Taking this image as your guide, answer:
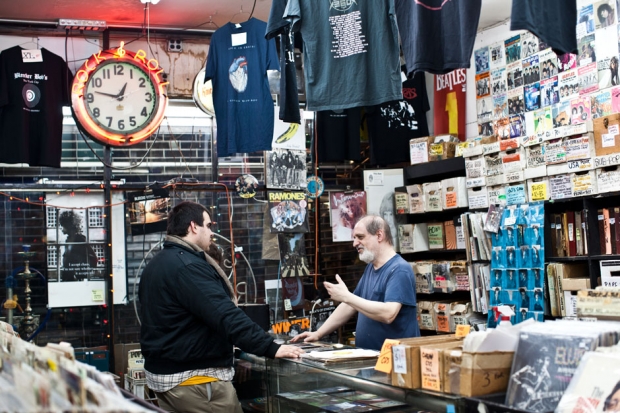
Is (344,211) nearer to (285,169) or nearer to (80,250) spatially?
(285,169)

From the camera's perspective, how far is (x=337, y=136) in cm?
809

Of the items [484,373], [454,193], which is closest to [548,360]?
[484,373]

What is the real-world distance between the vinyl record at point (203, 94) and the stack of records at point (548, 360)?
528 cm

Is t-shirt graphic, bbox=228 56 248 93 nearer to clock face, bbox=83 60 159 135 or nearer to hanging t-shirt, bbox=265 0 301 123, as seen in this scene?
clock face, bbox=83 60 159 135

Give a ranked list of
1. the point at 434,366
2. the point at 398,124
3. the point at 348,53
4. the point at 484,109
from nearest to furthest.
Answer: the point at 434,366 < the point at 348,53 < the point at 484,109 < the point at 398,124

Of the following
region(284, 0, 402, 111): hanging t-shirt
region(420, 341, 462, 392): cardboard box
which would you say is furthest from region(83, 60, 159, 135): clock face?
region(420, 341, 462, 392): cardboard box

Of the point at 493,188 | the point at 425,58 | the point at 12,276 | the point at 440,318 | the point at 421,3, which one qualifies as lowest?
the point at 440,318

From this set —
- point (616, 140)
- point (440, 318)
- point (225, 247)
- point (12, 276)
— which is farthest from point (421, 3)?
point (12, 276)

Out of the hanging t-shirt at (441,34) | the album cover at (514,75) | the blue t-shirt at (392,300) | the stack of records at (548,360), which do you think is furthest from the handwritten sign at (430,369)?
the album cover at (514,75)

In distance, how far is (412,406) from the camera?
3035mm

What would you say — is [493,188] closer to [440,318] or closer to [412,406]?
[440,318]

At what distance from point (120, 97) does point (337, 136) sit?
7.70 ft

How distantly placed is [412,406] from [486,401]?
50 cm

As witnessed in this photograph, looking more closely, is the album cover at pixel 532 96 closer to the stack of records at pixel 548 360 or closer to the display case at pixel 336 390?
the display case at pixel 336 390
